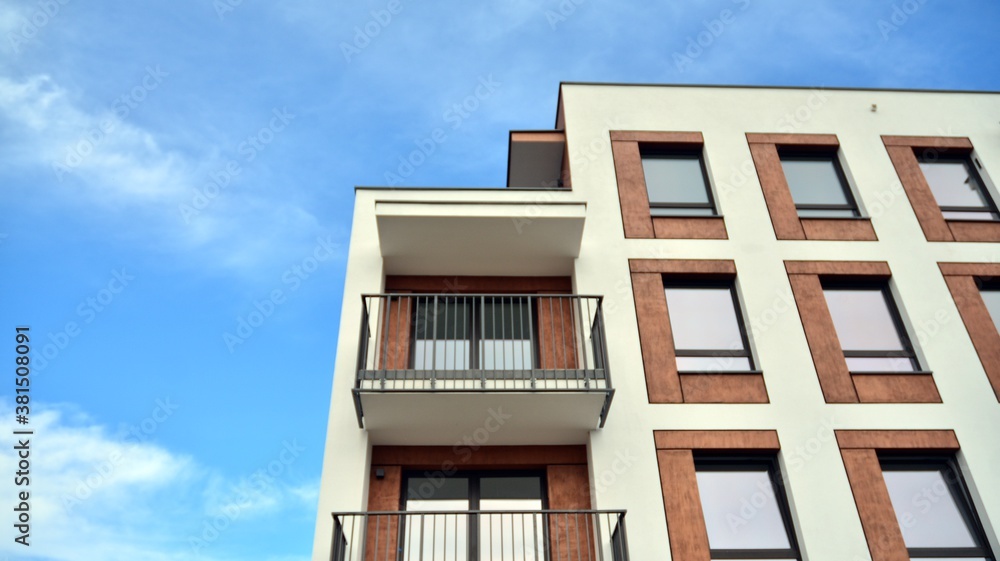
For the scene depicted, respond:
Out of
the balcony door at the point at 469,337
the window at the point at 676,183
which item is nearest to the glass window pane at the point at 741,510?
the balcony door at the point at 469,337

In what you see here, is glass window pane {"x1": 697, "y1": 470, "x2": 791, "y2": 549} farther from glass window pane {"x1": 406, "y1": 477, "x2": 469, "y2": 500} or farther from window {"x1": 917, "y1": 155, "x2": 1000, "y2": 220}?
window {"x1": 917, "y1": 155, "x2": 1000, "y2": 220}

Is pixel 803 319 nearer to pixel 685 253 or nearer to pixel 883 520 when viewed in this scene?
pixel 685 253

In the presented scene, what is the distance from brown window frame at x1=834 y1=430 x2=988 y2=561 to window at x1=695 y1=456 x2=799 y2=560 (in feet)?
2.68

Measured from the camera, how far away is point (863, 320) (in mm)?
9477

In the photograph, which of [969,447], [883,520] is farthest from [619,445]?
[969,447]

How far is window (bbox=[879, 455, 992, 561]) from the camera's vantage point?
7.69 meters

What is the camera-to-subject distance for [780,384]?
8.59 metres

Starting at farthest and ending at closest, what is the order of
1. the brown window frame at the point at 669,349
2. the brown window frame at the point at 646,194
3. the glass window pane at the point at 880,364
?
the brown window frame at the point at 646,194 < the glass window pane at the point at 880,364 < the brown window frame at the point at 669,349

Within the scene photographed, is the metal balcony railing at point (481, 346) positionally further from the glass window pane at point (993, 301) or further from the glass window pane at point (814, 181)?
the glass window pane at point (993, 301)

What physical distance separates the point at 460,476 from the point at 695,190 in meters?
5.69

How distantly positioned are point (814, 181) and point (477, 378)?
6754 mm

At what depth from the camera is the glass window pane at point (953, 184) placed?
10.9 m

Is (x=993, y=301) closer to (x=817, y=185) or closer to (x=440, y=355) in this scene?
(x=817, y=185)

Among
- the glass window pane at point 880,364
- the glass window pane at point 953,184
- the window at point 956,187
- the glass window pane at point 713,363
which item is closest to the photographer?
the glass window pane at point 713,363
